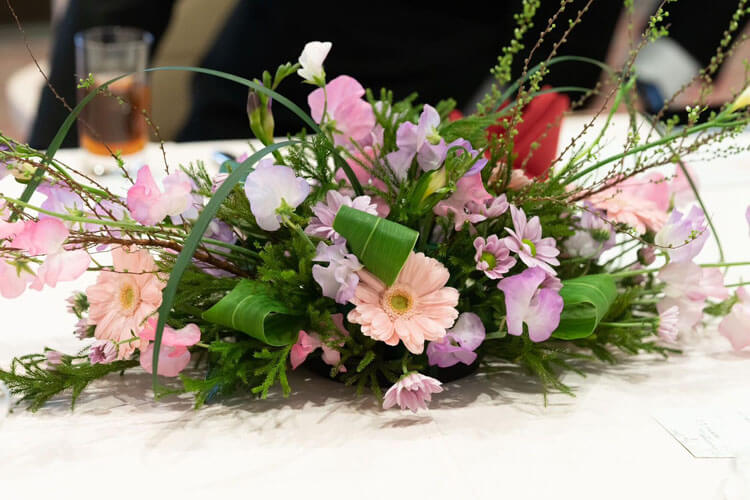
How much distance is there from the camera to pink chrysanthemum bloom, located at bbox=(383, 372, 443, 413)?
2.14 ft

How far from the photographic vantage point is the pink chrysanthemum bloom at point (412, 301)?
2.11ft

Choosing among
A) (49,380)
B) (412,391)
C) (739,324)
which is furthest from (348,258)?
(739,324)

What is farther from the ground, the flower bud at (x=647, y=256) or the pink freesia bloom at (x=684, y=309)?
the flower bud at (x=647, y=256)

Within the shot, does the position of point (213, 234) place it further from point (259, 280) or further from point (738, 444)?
point (738, 444)

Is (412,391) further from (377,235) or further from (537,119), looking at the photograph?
(537,119)

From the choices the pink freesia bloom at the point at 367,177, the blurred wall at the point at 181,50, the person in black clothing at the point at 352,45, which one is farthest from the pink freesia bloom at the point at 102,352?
the blurred wall at the point at 181,50

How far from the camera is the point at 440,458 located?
63 cm

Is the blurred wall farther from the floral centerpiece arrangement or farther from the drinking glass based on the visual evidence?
the floral centerpiece arrangement

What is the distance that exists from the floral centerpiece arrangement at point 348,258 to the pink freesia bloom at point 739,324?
A: 1.6 inches

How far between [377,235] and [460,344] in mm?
118

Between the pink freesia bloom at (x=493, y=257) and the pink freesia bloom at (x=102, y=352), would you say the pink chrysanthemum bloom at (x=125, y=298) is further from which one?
the pink freesia bloom at (x=493, y=257)

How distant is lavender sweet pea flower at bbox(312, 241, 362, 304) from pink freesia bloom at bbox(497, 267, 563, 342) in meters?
0.11

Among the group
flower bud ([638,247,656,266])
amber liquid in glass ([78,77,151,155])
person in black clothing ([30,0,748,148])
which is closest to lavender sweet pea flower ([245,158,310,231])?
flower bud ([638,247,656,266])

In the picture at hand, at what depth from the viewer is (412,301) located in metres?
0.66
